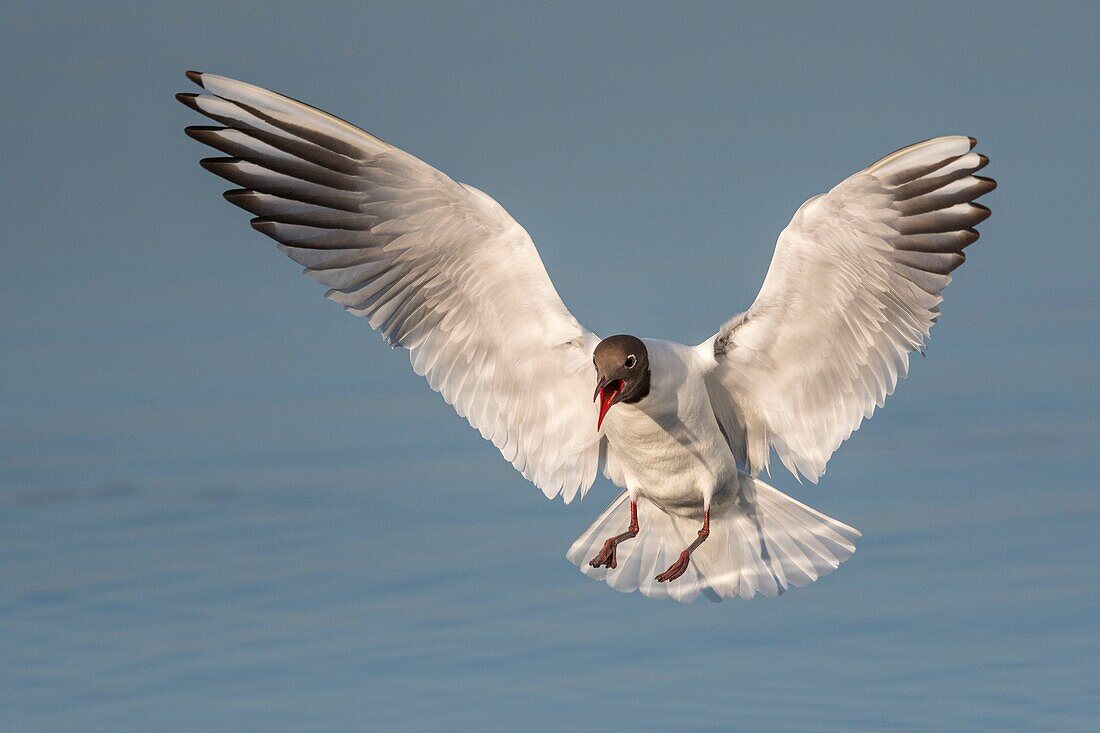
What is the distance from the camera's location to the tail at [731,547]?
8586mm

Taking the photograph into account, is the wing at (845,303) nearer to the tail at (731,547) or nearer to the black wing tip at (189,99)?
the tail at (731,547)

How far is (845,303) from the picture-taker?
26.2ft

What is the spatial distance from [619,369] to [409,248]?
1.02 m

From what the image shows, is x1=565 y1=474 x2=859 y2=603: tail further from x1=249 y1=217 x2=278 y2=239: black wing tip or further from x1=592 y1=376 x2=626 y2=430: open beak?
x1=249 y1=217 x2=278 y2=239: black wing tip

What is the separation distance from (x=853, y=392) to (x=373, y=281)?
1.92 m

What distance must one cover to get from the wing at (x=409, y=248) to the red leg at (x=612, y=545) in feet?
1.13

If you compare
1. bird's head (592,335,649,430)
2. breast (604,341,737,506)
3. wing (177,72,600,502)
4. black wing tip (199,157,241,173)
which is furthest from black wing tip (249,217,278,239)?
breast (604,341,737,506)

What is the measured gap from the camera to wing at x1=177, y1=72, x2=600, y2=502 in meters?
7.97

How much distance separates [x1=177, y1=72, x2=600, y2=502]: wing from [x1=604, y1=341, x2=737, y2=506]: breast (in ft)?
0.81

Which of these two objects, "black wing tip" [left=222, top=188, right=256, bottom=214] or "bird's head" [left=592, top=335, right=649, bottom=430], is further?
"black wing tip" [left=222, top=188, right=256, bottom=214]

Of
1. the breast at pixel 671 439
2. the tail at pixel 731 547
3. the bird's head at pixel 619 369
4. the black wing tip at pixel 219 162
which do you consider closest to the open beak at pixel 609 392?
the bird's head at pixel 619 369

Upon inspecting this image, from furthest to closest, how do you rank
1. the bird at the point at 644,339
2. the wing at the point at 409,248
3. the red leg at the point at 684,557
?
1. the red leg at the point at 684,557
2. the wing at the point at 409,248
3. the bird at the point at 644,339

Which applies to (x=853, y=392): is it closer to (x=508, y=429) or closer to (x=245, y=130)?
(x=508, y=429)

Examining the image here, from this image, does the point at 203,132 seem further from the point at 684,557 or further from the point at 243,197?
the point at 684,557
